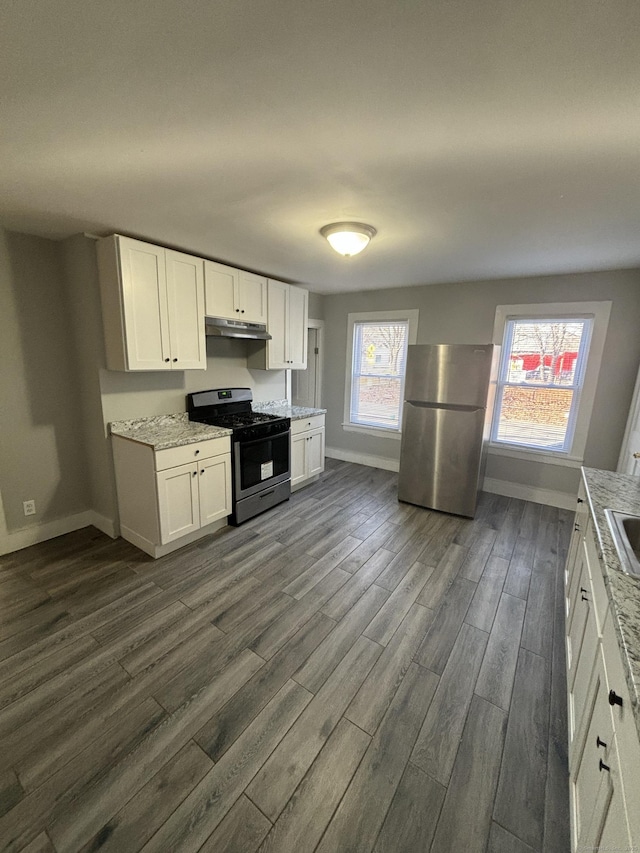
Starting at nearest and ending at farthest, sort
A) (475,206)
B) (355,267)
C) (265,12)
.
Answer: (265,12) < (475,206) < (355,267)

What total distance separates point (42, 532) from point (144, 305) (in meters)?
2.10

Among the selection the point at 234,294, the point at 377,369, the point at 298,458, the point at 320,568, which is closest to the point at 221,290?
the point at 234,294

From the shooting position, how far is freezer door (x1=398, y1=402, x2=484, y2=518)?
11.4 ft

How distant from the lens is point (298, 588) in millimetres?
2451

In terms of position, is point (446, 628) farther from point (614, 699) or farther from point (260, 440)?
point (260, 440)

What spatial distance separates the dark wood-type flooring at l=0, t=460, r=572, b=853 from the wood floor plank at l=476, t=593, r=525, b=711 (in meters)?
0.01

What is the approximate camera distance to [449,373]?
3477 millimetres

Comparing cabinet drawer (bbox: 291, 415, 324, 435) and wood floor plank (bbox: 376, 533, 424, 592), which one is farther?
cabinet drawer (bbox: 291, 415, 324, 435)

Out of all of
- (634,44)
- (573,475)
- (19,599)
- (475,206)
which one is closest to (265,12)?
(634,44)

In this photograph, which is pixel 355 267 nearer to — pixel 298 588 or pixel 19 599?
pixel 298 588

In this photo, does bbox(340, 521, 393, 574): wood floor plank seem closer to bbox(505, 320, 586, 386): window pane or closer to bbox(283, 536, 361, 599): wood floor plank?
bbox(283, 536, 361, 599): wood floor plank

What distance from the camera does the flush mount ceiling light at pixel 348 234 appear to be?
2.28 metres

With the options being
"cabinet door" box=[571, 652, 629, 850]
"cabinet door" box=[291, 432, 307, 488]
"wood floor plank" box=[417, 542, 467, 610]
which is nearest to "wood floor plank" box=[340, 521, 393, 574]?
"wood floor plank" box=[417, 542, 467, 610]

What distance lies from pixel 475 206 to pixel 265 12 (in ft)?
5.00
